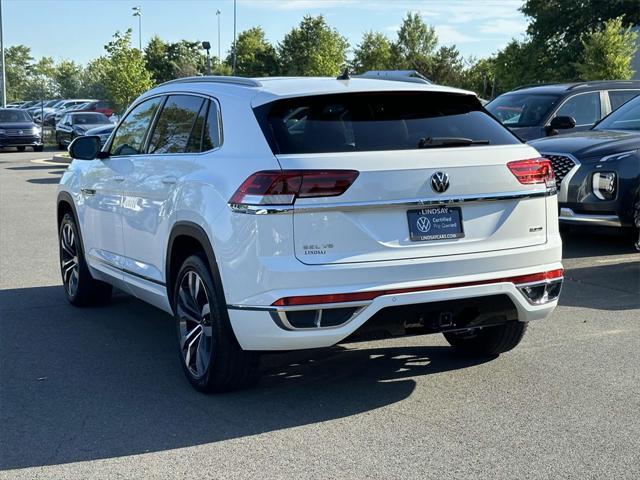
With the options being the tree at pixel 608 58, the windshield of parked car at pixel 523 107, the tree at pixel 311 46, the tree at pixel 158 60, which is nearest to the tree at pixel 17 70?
the tree at pixel 158 60

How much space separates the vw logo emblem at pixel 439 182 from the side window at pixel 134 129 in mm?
2428

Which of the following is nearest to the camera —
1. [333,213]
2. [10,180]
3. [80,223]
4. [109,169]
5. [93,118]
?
[333,213]

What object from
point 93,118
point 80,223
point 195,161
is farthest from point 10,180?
point 195,161

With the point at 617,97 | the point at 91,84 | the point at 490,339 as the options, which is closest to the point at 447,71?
the point at 91,84

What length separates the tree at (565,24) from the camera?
56.0 metres

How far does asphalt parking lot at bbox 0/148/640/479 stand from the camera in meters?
4.15

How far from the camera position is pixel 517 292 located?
4.89 m

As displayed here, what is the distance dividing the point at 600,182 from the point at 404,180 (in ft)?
18.8

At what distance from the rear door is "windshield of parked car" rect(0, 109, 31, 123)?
32.2 meters

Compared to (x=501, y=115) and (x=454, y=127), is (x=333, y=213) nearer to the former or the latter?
(x=454, y=127)

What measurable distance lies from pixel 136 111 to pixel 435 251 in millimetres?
3055

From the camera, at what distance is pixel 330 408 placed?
4910mm

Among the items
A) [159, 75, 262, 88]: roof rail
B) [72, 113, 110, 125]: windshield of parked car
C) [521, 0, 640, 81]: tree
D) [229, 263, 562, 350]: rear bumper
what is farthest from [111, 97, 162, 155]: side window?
[521, 0, 640, 81]: tree

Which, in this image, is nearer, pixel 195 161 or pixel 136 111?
pixel 195 161
